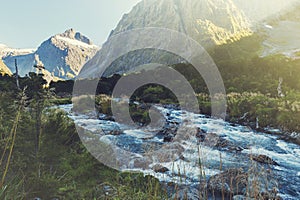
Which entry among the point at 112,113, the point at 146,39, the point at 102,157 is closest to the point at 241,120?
the point at 112,113

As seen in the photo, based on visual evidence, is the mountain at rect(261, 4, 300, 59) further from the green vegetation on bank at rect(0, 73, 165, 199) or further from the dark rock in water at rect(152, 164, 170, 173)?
the green vegetation on bank at rect(0, 73, 165, 199)

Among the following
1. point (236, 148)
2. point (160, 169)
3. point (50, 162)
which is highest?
point (50, 162)

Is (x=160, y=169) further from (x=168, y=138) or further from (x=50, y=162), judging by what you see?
(x=168, y=138)

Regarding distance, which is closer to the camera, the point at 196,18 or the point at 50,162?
the point at 50,162

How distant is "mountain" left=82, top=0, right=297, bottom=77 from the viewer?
9856cm

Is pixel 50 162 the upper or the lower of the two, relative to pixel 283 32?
lower

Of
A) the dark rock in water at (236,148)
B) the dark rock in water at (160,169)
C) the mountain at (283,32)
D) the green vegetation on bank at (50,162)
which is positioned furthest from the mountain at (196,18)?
the green vegetation on bank at (50,162)

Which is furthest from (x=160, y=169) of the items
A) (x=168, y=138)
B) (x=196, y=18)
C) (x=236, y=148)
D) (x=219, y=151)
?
(x=196, y=18)

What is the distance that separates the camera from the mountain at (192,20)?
98.6m

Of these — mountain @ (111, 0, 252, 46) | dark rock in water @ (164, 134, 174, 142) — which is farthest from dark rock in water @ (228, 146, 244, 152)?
mountain @ (111, 0, 252, 46)

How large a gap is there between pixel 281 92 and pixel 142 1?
455 feet

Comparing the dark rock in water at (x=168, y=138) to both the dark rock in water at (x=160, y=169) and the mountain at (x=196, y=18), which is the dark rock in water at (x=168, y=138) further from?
the mountain at (x=196, y=18)

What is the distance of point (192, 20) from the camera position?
10856 centimetres

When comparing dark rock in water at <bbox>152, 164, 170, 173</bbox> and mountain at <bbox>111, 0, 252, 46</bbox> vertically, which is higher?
mountain at <bbox>111, 0, 252, 46</bbox>
